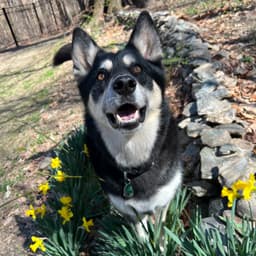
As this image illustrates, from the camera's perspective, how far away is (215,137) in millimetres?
2768

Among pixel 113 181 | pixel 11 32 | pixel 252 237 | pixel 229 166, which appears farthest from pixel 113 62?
pixel 11 32

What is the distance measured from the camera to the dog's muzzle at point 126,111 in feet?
7.18

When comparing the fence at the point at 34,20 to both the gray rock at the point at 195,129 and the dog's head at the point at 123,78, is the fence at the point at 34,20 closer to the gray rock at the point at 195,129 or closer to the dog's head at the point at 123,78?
the dog's head at the point at 123,78

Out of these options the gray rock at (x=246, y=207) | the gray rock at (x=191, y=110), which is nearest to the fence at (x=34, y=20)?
the gray rock at (x=191, y=110)

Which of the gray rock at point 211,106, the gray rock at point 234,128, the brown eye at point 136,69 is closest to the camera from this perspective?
Result: the brown eye at point 136,69

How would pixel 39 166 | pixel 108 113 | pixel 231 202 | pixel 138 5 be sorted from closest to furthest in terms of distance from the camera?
pixel 231 202, pixel 108 113, pixel 39 166, pixel 138 5

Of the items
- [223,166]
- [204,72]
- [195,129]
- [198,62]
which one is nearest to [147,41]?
[195,129]

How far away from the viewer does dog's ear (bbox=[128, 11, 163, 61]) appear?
2607 mm

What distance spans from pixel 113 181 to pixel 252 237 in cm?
112

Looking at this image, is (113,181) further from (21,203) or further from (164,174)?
(21,203)

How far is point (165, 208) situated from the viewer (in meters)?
2.51

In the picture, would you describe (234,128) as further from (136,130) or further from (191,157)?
(136,130)

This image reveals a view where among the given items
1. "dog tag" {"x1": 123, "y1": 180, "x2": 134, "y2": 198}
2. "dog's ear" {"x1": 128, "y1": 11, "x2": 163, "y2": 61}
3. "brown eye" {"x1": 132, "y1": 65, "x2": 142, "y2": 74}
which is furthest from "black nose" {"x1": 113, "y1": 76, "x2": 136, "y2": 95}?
"dog tag" {"x1": 123, "y1": 180, "x2": 134, "y2": 198}

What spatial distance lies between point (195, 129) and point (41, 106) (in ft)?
14.5
